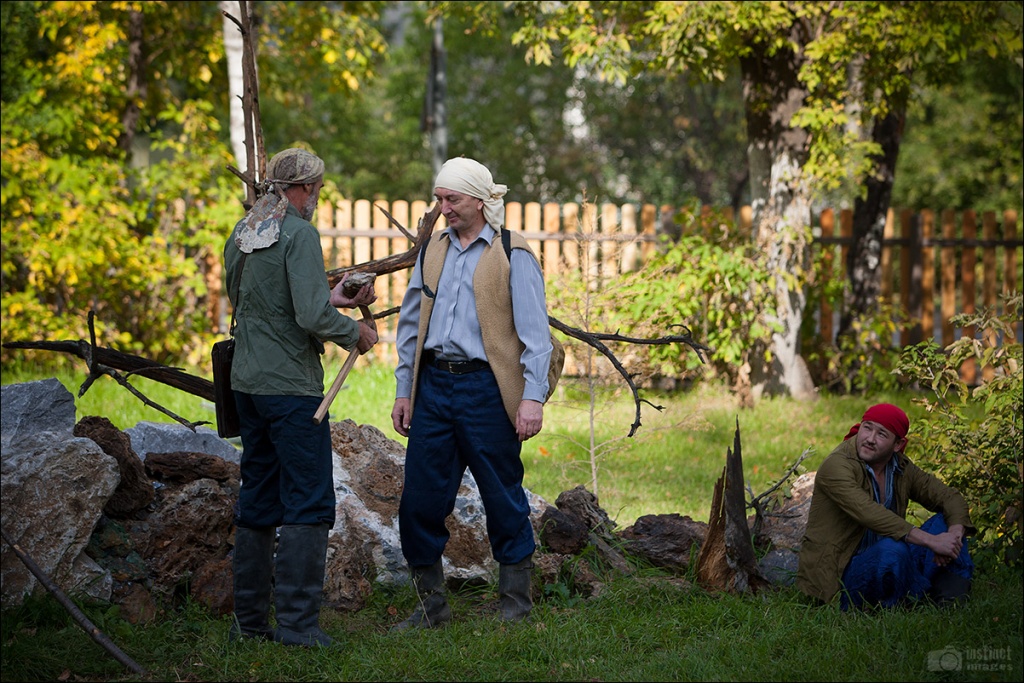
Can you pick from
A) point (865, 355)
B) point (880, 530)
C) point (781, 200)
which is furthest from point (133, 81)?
point (880, 530)

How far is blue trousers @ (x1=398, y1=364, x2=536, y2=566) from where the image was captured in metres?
4.34

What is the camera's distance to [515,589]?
4539mm

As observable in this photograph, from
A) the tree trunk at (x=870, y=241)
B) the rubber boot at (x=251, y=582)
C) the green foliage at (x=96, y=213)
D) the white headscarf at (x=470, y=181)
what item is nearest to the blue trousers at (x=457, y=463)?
the rubber boot at (x=251, y=582)

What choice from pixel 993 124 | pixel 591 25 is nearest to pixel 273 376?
pixel 591 25

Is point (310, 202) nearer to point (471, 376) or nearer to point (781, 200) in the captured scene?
point (471, 376)

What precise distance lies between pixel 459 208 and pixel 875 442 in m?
2.15

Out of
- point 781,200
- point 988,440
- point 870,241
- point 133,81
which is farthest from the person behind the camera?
point 133,81

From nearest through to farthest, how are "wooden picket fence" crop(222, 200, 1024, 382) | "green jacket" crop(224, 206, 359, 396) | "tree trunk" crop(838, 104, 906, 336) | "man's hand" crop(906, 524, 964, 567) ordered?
"green jacket" crop(224, 206, 359, 396), "man's hand" crop(906, 524, 964, 567), "tree trunk" crop(838, 104, 906, 336), "wooden picket fence" crop(222, 200, 1024, 382)

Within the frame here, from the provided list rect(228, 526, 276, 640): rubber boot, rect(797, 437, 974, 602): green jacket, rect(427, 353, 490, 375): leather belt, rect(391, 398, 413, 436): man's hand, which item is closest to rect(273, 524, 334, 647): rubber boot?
rect(228, 526, 276, 640): rubber boot

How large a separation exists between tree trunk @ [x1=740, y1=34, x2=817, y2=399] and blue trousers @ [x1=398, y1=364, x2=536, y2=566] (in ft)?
20.7

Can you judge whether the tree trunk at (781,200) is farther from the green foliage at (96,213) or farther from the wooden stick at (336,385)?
the wooden stick at (336,385)

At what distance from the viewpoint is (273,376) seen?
4.18m

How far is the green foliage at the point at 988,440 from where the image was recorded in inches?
204

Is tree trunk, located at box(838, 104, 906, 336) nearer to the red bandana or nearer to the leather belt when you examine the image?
the red bandana
